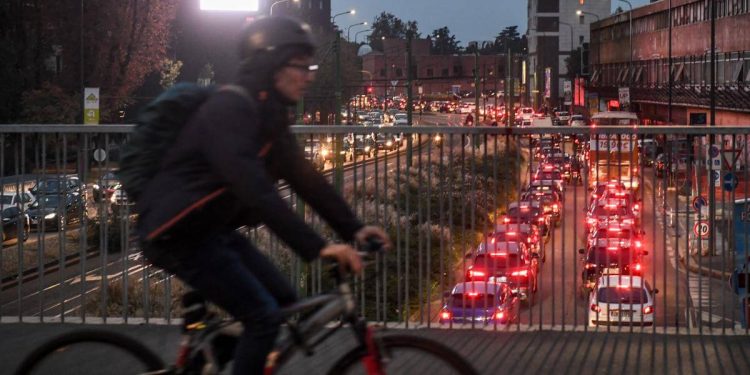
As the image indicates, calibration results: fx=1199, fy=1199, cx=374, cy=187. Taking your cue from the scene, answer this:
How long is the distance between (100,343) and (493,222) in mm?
3706

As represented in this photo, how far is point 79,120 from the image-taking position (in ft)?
127

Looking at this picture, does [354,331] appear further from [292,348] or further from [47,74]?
[47,74]

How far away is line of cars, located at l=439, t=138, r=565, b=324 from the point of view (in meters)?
7.62

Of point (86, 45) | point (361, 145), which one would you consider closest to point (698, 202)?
point (361, 145)

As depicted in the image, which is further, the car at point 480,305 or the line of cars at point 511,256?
the car at point 480,305

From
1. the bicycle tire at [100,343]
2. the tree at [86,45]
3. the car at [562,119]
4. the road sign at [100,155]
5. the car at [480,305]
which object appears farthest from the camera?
the car at [562,119]

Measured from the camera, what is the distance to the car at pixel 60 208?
812cm

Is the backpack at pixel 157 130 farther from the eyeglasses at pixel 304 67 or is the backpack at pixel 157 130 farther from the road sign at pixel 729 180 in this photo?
the road sign at pixel 729 180

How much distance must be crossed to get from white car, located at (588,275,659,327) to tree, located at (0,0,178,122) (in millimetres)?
29701

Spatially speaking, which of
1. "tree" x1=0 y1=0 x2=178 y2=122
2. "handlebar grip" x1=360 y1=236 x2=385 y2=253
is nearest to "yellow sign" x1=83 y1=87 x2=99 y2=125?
"tree" x1=0 y1=0 x2=178 y2=122

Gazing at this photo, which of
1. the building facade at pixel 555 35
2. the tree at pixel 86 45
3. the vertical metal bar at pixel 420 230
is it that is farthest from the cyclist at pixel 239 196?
the building facade at pixel 555 35

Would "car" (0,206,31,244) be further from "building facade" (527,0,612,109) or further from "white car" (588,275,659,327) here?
"building facade" (527,0,612,109)

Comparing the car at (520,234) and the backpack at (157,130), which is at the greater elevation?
the backpack at (157,130)

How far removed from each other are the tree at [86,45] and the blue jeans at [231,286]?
32800 millimetres
